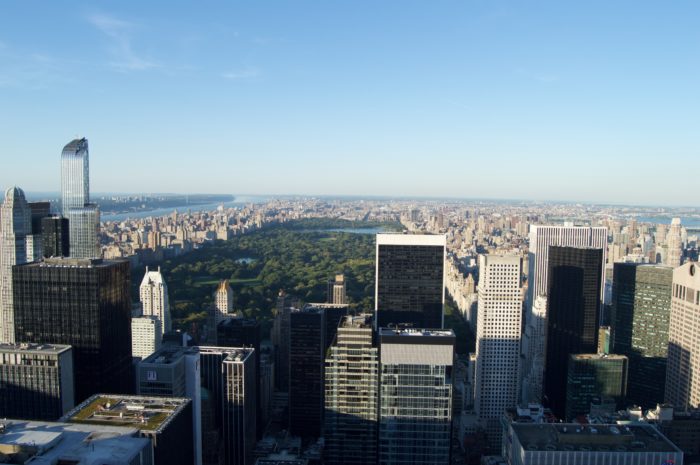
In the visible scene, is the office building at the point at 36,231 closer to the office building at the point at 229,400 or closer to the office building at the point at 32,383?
the office building at the point at 229,400

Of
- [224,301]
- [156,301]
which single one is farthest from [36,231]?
[224,301]

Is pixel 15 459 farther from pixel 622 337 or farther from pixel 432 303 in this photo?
pixel 622 337

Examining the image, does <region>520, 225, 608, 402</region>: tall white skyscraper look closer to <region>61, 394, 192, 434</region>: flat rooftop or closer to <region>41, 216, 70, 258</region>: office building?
<region>61, 394, 192, 434</region>: flat rooftop

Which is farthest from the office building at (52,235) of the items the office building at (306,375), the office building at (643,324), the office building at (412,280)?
the office building at (643,324)

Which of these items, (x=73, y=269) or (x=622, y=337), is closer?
(x=73, y=269)

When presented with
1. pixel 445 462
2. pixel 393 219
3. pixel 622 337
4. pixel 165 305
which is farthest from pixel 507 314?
pixel 393 219

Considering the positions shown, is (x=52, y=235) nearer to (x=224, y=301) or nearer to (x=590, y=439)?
(x=224, y=301)

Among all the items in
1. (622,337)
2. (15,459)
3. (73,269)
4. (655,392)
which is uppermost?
(73,269)
